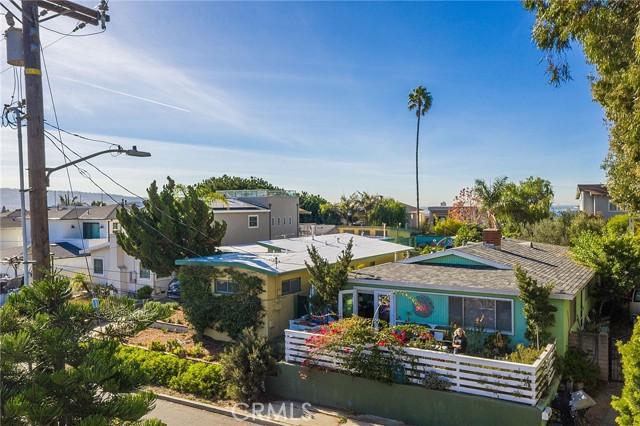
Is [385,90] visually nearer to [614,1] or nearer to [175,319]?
[614,1]

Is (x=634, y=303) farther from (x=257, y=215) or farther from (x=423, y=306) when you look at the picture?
(x=257, y=215)

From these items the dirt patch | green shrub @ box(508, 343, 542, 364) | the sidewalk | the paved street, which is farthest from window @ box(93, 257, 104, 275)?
green shrub @ box(508, 343, 542, 364)

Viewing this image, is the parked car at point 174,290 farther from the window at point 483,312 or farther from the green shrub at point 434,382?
the green shrub at point 434,382

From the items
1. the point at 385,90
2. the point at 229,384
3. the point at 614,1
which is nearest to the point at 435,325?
the point at 229,384

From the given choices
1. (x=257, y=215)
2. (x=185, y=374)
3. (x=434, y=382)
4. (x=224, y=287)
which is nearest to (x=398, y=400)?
(x=434, y=382)

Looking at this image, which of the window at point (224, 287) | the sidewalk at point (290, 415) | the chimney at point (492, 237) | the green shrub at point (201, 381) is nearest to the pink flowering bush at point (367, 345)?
the sidewalk at point (290, 415)

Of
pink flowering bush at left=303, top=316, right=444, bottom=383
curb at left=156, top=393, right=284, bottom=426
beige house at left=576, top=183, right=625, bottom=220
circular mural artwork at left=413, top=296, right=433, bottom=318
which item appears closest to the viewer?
curb at left=156, top=393, right=284, bottom=426

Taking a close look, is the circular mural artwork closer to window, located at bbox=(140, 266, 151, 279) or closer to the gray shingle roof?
the gray shingle roof
